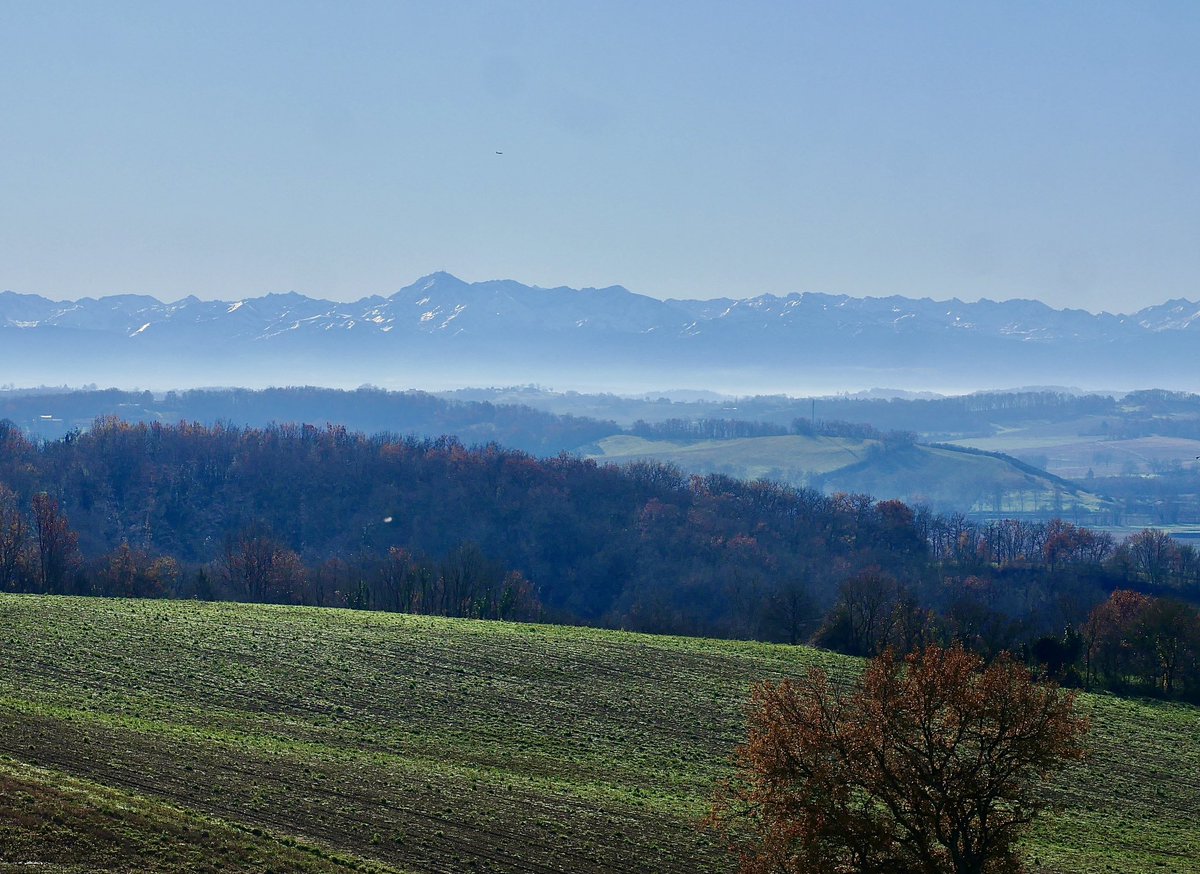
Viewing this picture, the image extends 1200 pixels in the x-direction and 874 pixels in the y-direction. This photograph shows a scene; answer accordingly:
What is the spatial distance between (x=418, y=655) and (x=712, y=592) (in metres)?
87.2

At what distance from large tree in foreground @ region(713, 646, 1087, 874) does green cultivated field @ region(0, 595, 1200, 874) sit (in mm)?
6743

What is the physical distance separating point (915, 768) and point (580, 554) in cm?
13566

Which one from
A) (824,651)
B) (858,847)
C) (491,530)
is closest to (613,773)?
(858,847)

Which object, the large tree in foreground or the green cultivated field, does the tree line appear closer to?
the green cultivated field

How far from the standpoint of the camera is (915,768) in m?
26.3

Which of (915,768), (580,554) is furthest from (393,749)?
(580,554)

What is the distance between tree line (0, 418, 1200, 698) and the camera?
85500 mm

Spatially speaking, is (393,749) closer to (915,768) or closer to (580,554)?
(915,768)

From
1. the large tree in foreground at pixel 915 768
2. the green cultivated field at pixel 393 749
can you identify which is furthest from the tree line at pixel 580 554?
the large tree in foreground at pixel 915 768

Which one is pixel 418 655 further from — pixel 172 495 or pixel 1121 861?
pixel 172 495

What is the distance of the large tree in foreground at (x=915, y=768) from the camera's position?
25922mm

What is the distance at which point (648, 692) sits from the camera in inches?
2093

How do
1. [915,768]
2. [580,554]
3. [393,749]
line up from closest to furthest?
[915,768]
[393,749]
[580,554]

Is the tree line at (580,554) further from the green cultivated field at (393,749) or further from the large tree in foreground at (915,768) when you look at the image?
the large tree in foreground at (915,768)
